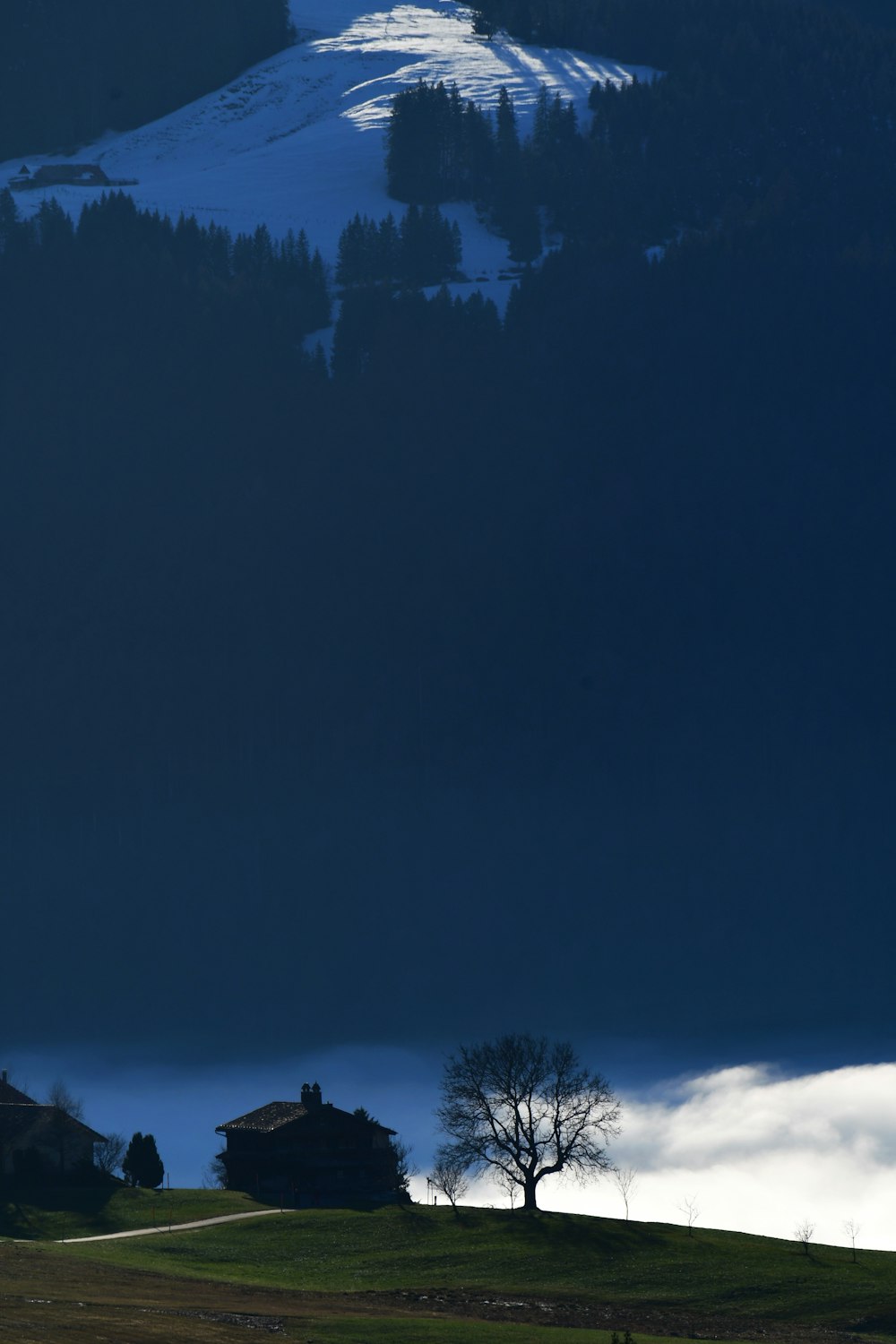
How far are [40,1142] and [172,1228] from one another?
14613mm

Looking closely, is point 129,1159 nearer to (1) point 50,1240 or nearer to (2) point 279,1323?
(1) point 50,1240

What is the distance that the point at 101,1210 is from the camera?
89188 millimetres

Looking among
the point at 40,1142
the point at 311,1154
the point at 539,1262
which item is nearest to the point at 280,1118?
the point at 311,1154

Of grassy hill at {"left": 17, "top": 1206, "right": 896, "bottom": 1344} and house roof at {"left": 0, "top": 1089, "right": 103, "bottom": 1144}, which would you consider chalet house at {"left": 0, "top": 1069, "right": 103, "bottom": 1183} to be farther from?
grassy hill at {"left": 17, "top": 1206, "right": 896, "bottom": 1344}

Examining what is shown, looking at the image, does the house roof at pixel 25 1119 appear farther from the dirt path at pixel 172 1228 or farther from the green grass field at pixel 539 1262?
the green grass field at pixel 539 1262

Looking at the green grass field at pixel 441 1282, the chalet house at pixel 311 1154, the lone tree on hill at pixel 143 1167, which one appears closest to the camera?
the green grass field at pixel 441 1282

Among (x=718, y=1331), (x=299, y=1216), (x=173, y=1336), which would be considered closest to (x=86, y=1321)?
(x=173, y=1336)

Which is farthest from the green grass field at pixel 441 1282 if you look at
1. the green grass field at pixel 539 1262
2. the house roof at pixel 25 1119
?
the house roof at pixel 25 1119

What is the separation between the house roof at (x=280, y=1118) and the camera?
104188 mm

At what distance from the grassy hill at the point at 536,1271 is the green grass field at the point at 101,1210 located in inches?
198

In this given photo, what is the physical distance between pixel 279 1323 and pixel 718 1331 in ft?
45.0

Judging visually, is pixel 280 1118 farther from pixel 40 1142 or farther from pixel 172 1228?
pixel 172 1228

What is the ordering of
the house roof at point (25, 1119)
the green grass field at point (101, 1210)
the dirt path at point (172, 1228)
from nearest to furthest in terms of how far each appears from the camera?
the dirt path at point (172, 1228)
the green grass field at point (101, 1210)
the house roof at point (25, 1119)

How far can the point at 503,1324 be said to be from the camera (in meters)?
60.9
